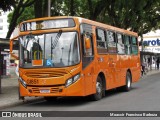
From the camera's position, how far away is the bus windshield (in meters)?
14.4

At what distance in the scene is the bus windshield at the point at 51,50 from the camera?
47.3 ft

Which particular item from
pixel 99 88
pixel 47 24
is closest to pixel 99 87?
pixel 99 88

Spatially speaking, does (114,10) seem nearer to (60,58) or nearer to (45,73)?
(60,58)

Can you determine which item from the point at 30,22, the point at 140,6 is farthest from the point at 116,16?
the point at 30,22

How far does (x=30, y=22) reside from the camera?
1538cm

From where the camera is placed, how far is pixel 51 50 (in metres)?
14.6

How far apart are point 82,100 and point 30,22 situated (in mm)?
3666

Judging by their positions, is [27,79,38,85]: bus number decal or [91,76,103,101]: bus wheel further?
[91,76,103,101]: bus wheel

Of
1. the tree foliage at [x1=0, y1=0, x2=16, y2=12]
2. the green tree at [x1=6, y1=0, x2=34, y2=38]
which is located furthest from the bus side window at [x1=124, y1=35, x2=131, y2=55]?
the green tree at [x1=6, y1=0, x2=34, y2=38]

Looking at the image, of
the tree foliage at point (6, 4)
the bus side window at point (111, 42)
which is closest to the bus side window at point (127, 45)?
the bus side window at point (111, 42)

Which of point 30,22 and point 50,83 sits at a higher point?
point 30,22

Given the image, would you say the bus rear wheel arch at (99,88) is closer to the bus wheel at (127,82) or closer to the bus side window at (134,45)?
the bus wheel at (127,82)

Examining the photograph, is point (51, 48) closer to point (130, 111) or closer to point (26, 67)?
point (26, 67)

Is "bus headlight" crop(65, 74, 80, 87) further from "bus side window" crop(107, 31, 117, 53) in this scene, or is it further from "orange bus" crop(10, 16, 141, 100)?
"bus side window" crop(107, 31, 117, 53)
